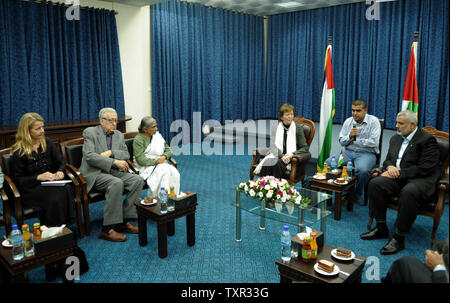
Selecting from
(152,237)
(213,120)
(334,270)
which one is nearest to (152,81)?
(213,120)

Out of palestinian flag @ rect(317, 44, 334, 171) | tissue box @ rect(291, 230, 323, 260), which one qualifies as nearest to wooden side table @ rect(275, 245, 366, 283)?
tissue box @ rect(291, 230, 323, 260)

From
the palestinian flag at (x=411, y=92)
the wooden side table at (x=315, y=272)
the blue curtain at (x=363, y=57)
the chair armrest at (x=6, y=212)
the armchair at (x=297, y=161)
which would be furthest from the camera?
the blue curtain at (x=363, y=57)

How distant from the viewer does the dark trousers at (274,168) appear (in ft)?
14.7

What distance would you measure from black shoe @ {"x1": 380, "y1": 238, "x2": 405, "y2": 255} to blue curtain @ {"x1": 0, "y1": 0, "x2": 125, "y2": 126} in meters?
5.28

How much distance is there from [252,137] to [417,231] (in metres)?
4.79

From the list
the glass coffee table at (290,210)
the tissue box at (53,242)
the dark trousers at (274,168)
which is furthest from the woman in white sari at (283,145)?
the tissue box at (53,242)

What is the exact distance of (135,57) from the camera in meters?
7.27

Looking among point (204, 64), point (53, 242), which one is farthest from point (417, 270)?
point (204, 64)

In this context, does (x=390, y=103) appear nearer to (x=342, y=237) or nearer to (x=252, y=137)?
(x=252, y=137)

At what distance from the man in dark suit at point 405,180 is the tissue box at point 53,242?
2635mm

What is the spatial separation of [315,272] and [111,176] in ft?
7.68

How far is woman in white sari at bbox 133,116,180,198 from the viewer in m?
4.01

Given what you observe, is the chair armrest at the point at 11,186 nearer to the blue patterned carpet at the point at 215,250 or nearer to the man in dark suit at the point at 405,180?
the blue patterned carpet at the point at 215,250

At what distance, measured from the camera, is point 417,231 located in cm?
370
